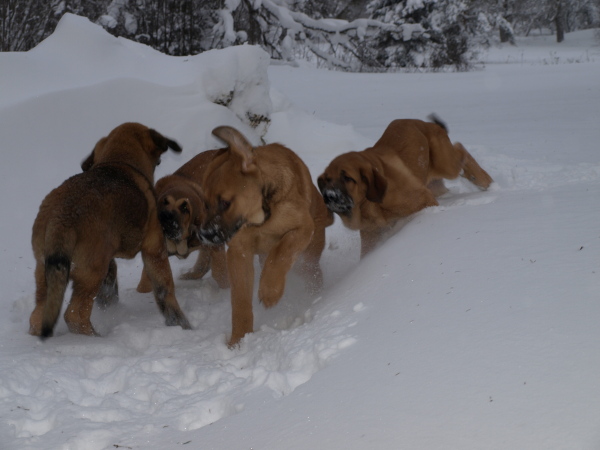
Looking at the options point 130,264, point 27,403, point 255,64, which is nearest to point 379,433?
point 27,403

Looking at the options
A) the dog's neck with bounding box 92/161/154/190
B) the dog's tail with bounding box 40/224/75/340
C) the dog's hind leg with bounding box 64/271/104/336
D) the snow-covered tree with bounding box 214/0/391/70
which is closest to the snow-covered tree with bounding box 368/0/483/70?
the snow-covered tree with bounding box 214/0/391/70

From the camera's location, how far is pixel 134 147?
5664 millimetres

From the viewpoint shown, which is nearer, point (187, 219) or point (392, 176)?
point (187, 219)

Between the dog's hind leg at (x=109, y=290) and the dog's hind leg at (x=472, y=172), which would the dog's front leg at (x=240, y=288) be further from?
the dog's hind leg at (x=472, y=172)

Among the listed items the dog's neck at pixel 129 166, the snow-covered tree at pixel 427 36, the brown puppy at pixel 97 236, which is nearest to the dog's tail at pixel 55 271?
the brown puppy at pixel 97 236

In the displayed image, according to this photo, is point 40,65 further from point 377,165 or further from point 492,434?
point 492,434

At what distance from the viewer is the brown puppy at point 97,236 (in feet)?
14.1

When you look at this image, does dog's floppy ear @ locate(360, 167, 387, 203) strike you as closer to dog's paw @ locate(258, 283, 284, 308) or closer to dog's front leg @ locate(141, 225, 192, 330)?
dog's paw @ locate(258, 283, 284, 308)

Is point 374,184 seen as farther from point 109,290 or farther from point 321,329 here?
point 109,290

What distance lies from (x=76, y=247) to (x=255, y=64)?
209 inches

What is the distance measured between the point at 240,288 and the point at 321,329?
1.04 metres

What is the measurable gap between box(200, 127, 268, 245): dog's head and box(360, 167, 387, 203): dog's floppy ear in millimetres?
1187

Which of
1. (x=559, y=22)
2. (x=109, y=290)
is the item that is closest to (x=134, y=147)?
(x=109, y=290)

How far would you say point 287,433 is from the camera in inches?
107
